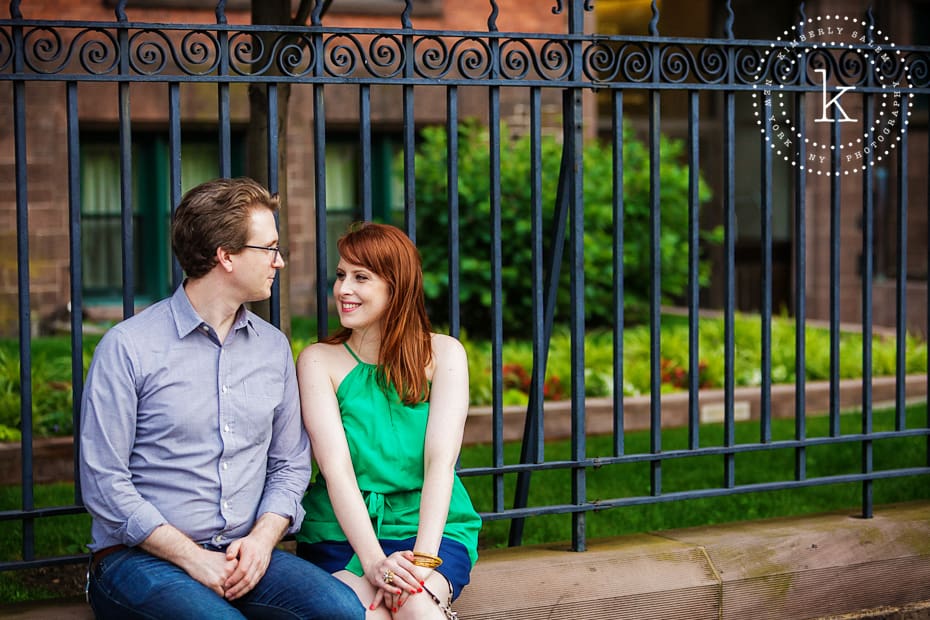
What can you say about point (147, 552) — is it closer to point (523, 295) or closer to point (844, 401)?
point (844, 401)

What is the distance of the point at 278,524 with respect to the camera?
3.51 m

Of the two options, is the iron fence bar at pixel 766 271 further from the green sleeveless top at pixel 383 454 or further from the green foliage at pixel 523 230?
the green foliage at pixel 523 230

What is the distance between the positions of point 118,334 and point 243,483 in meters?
0.57

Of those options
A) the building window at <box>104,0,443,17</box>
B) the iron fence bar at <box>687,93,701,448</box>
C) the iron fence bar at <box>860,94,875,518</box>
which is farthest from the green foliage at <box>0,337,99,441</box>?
the building window at <box>104,0,443,17</box>

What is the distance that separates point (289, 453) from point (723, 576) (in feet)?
5.89

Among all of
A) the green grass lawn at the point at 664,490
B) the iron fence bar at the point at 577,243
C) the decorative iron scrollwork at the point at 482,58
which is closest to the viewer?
the decorative iron scrollwork at the point at 482,58

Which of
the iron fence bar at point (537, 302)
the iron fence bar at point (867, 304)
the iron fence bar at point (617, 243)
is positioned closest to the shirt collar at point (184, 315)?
the iron fence bar at point (537, 302)

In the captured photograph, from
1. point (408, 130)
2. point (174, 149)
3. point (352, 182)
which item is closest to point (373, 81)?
point (408, 130)

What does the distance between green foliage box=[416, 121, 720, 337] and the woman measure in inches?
276

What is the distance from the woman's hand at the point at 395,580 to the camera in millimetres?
3477

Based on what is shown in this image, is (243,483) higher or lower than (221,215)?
lower

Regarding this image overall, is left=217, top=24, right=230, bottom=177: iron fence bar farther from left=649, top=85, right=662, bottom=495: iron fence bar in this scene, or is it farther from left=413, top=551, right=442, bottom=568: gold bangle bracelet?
left=649, top=85, right=662, bottom=495: iron fence bar

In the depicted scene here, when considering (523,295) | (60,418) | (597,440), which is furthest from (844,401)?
(60,418)

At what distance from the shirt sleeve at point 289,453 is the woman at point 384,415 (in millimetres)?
54
